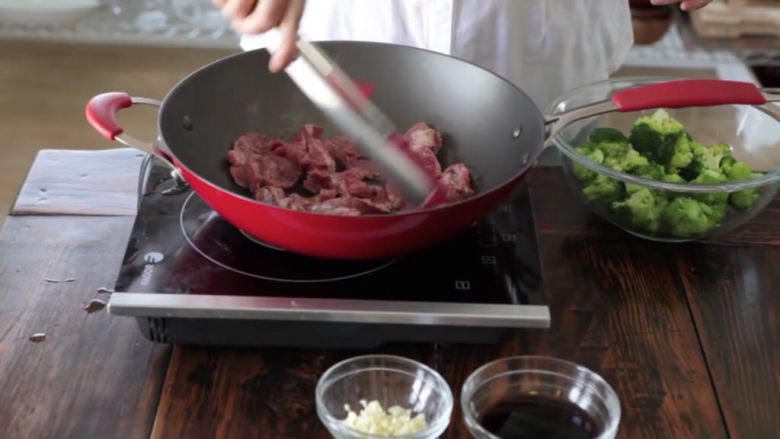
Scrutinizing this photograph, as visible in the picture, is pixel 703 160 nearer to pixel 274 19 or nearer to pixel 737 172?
pixel 737 172

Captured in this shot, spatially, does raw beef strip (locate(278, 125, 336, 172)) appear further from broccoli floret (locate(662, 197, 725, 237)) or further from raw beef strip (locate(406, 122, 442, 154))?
broccoli floret (locate(662, 197, 725, 237))

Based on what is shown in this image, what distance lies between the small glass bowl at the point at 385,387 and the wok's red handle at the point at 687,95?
1.29 ft

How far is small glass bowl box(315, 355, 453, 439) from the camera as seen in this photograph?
34.0 inches

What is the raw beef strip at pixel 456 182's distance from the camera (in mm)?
1059

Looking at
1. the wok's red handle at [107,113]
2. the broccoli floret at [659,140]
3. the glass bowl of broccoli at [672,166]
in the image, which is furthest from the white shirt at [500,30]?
the wok's red handle at [107,113]

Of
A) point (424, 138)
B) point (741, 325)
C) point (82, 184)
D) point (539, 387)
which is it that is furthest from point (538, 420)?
point (82, 184)

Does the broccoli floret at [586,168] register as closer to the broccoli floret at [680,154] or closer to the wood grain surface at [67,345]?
the broccoli floret at [680,154]

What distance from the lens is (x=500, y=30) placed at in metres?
1.41

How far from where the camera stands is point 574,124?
120 centimetres

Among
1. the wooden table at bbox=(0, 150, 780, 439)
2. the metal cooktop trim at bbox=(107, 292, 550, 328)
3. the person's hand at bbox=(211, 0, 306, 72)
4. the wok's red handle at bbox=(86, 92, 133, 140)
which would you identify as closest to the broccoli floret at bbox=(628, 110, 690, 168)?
the wooden table at bbox=(0, 150, 780, 439)

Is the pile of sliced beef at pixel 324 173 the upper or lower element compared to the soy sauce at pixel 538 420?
upper

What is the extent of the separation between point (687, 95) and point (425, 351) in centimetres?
41

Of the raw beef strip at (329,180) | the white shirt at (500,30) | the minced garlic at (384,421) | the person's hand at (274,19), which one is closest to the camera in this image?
the minced garlic at (384,421)

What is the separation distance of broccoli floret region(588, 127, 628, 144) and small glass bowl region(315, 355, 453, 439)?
0.43 metres
